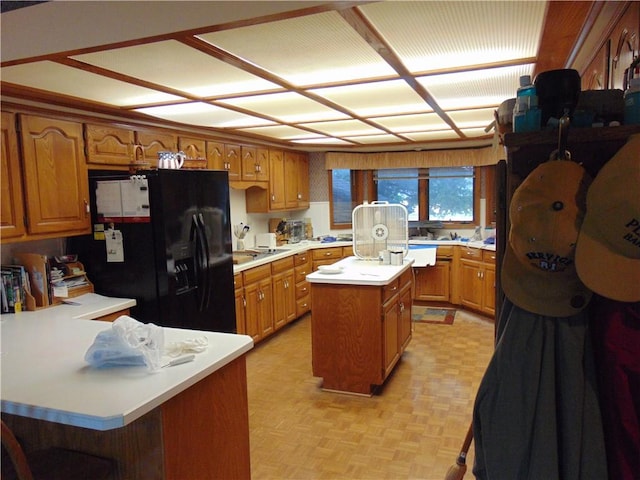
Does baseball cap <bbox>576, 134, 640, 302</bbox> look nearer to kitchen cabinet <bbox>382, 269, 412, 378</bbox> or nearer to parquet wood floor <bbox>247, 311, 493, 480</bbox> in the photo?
parquet wood floor <bbox>247, 311, 493, 480</bbox>

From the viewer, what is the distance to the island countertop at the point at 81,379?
54.9 inches

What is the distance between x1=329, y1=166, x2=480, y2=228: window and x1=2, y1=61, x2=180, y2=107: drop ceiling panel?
380cm

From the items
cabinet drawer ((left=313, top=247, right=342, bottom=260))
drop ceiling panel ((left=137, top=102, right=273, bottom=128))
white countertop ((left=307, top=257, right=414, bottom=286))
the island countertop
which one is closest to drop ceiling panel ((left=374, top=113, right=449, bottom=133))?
drop ceiling panel ((left=137, top=102, right=273, bottom=128))

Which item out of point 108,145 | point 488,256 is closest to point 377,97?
point 108,145

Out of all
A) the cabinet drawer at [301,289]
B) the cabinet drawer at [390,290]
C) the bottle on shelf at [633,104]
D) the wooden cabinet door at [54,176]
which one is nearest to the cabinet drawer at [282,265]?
the cabinet drawer at [301,289]

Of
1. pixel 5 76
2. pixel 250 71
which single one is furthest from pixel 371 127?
pixel 5 76

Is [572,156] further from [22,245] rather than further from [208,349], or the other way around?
[22,245]

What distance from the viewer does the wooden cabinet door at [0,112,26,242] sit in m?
2.43

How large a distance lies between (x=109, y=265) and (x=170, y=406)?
1.74 meters

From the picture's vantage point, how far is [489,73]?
2.26m

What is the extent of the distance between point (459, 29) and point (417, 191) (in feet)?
15.4

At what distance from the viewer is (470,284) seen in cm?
544

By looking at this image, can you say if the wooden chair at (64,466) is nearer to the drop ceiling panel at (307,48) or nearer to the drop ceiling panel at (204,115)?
the drop ceiling panel at (307,48)

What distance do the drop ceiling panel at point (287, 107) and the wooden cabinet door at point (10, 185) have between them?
1.15 m
